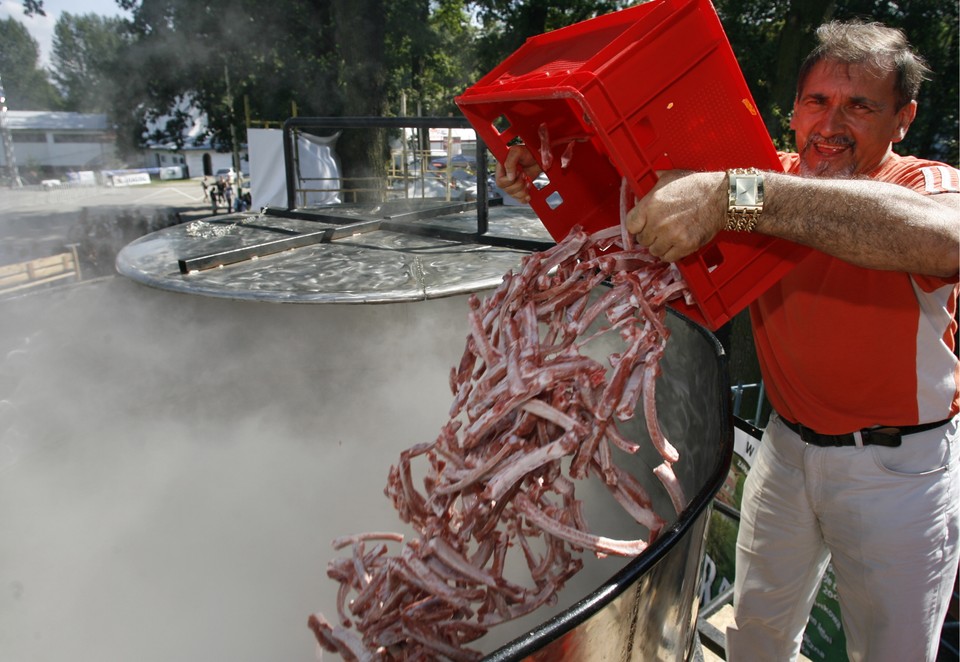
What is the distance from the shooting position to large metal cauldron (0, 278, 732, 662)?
6.48ft

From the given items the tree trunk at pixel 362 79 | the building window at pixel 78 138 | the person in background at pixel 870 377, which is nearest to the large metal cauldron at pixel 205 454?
the person in background at pixel 870 377

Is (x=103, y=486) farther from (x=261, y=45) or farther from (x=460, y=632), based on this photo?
(x=261, y=45)

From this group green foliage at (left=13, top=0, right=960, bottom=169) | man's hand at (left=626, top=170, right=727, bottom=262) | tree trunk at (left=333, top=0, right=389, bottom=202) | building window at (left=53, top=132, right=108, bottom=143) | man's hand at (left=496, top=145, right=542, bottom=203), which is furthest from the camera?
building window at (left=53, top=132, right=108, bottom=143)

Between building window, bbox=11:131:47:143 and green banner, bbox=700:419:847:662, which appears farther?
building window, bbox=11:131:47:143

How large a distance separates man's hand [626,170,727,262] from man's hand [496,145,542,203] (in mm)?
614

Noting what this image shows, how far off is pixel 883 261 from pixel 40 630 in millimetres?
2594

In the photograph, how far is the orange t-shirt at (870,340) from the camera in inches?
59.3

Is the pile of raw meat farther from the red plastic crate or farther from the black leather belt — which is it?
the black leather belt

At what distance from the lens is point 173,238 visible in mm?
3428

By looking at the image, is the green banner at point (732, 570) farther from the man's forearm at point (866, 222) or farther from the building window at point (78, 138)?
the building window at point (78, 138)

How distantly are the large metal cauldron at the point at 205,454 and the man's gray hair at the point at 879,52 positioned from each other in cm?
76

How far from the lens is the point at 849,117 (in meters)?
1.55

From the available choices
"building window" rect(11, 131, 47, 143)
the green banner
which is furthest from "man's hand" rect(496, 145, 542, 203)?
"building window" rect(11, 131, 47, 143)

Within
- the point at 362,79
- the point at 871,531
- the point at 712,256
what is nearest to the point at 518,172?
the point at 712,256
